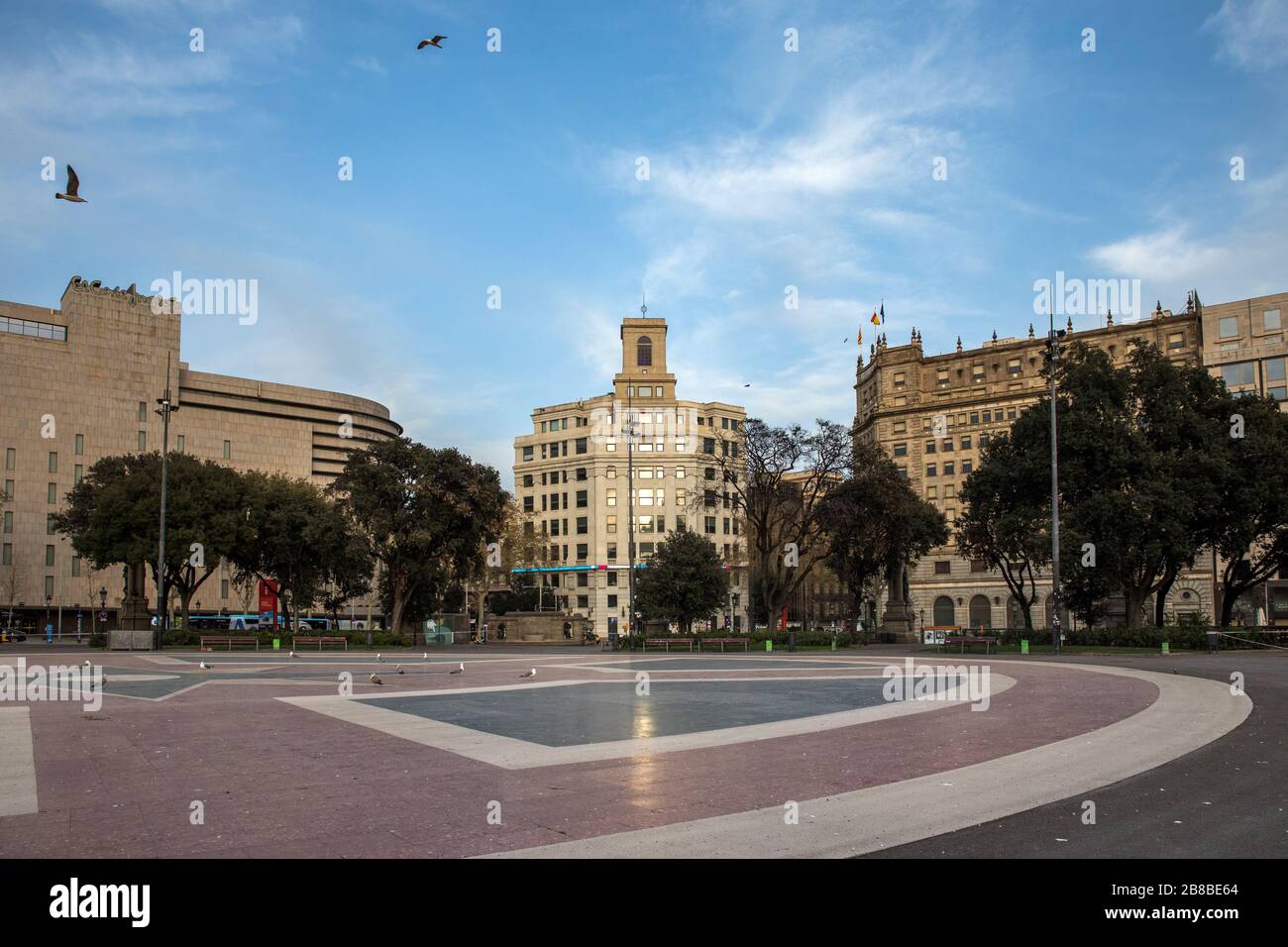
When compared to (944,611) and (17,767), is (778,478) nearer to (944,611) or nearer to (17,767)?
(17,767)

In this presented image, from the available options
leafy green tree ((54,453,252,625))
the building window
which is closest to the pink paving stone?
leafy green tree ((54,453,252,625))

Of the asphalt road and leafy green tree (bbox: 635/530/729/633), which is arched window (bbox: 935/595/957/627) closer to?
leafy green tree (bbox: 635/530/729/633)

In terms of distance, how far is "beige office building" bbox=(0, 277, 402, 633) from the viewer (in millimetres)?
97938

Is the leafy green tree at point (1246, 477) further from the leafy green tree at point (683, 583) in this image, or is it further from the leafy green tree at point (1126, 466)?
the leafy green tree at point (683, 583)

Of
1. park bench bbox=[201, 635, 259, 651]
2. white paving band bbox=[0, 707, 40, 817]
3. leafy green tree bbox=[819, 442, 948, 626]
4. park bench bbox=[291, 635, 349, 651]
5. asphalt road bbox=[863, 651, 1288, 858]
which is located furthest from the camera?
park bench bbox=[291, 635, 349, 651]

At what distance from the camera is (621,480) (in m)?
109

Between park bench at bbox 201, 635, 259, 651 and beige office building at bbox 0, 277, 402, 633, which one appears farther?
beige office building at bbox 0, 277, 402, 633

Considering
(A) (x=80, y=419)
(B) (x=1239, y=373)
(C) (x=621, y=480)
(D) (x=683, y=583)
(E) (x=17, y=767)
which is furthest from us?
(C) (x=621, y=480)

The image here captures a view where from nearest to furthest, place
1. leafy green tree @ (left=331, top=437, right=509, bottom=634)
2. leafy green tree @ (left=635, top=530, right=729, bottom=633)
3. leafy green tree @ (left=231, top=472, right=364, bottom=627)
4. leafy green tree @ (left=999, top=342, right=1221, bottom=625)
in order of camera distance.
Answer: leafy green tree @ (left=999, top=342, right=1221, bottom=625) → leafy green tree @ (left=331, top=437, right=509, bottom=634) → leafy green tree @ (left=231, top=472, right=364, bottom=627) → leafy green tree @ (left=635, top=530, right=729, bottom=633)

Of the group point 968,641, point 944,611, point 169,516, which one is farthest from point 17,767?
point 944,611

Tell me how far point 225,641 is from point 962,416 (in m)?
83.5

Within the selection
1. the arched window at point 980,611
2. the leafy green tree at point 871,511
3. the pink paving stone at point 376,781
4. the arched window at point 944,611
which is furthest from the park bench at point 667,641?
the arched window at point 944,611

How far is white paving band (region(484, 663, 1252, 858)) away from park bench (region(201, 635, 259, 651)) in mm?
45840
